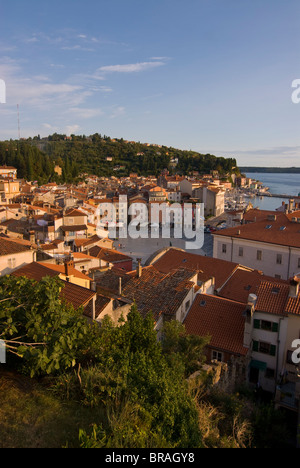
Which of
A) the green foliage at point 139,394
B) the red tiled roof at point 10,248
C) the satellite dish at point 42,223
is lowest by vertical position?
the satellite dish at point 42,223

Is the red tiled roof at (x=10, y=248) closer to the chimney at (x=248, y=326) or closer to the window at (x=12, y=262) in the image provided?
the window at (x=12, y=262)

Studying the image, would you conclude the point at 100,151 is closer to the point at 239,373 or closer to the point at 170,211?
the point at 170,211

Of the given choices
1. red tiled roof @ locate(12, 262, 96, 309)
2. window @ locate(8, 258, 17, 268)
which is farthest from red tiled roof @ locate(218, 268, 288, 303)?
window @ locate(8, 258, 17, 268)

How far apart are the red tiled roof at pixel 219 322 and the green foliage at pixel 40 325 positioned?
709cm

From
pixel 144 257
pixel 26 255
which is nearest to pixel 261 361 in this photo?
pixel 26 255

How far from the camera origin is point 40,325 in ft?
18.7

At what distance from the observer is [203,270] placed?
64.0 feet

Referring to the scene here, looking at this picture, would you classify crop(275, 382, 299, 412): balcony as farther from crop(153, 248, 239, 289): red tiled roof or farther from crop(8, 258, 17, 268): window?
crop(8, 258, 17, 268): window

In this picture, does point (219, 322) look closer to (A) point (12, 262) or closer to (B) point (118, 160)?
(A) point (12, 262)

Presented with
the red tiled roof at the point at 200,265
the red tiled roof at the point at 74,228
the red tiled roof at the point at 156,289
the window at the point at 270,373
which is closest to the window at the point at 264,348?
the window at the point at 270,373

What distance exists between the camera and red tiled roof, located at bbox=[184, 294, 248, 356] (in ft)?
39.1

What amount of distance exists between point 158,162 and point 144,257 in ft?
335

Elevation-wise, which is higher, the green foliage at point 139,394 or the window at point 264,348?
the green foliage at point 139,394

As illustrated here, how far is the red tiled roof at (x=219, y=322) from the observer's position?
1192 centimetres
